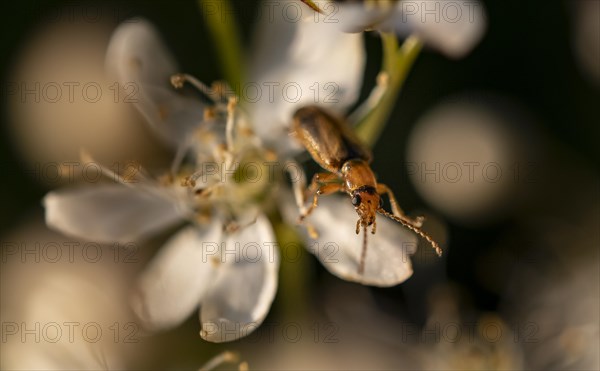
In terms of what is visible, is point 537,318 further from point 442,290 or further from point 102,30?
point 102,30

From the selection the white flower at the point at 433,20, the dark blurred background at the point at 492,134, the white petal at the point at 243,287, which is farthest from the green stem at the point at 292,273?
the white flower at the point at 433,20

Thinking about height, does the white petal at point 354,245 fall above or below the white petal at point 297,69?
below

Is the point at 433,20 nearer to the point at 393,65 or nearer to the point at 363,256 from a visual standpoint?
the point at 393,65

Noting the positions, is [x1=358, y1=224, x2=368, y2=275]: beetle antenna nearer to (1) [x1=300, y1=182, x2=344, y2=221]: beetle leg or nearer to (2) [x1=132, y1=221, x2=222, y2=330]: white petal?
(1) [x1=300, y1=182, x2=344, y2=221]: beetle leg

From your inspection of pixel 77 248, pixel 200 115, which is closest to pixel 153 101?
pixel 200 115

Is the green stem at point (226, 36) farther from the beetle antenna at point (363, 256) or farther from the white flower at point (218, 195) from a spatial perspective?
the beetle antenna at point (363, 256)
